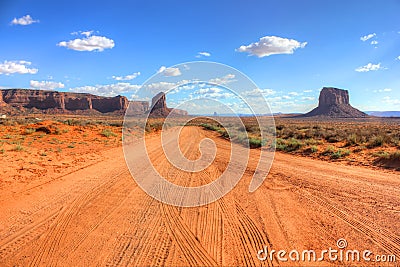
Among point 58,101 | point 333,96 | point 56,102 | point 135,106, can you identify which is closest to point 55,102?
point 56,102

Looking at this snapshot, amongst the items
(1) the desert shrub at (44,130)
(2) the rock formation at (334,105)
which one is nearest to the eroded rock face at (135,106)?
(1) the desert shrub at (44,130)

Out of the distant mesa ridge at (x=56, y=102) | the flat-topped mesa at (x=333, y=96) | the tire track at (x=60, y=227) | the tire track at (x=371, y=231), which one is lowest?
the tire track at (x=60, y=227)

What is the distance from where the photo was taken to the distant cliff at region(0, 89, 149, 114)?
116188mm

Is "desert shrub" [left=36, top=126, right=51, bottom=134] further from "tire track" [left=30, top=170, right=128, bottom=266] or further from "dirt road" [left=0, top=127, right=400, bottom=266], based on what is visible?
"tire track" [left=30, top=170, right=128, bottom=266]

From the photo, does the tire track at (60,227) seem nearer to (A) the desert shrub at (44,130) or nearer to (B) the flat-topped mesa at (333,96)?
(A) the desert shrub at (44,130)

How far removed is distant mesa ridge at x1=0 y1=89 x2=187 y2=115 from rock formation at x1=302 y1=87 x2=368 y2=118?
9676 centimetres

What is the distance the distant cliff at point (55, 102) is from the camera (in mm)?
116188

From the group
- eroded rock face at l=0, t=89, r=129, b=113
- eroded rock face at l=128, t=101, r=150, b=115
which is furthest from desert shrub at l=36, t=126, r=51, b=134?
eroded rock face at l=0, t=89, r=129, b=113

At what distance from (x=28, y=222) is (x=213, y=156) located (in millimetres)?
8329

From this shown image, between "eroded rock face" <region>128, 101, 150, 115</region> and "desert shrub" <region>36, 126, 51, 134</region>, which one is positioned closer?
"eroded rock face" <region>128, 101, 150, 115</region>

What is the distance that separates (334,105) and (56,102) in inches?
5513

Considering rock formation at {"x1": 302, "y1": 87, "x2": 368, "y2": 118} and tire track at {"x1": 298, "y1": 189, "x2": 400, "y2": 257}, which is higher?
rock formation at {"x1": 302, "y1": 87, "x2": 368, "y2": 118}

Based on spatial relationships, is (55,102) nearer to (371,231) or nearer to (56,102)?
(56,102)

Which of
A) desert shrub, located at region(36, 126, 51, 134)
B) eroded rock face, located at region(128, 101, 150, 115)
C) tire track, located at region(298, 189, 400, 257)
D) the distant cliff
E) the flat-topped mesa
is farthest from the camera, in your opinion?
the flat-topped mesa
